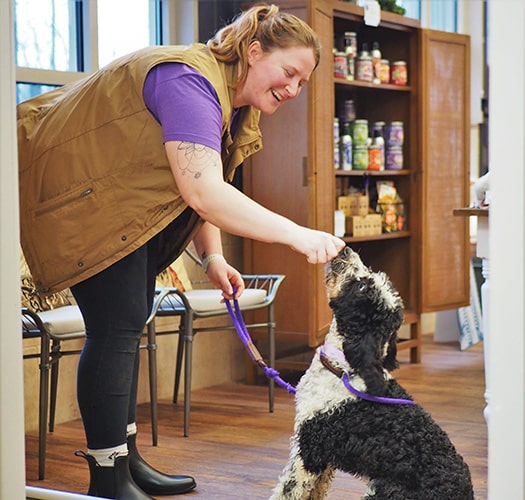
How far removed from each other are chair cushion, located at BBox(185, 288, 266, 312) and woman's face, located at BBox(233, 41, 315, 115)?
1432 mm

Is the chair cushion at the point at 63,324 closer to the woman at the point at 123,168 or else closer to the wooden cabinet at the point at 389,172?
the woman at the point at 123,168

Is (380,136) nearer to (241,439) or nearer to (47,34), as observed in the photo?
(47,34)

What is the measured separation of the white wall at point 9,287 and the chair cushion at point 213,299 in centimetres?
171

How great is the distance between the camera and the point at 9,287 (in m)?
1.75

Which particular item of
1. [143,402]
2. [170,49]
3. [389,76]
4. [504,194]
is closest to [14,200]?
[170,49]

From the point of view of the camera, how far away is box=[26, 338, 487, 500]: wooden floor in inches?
110

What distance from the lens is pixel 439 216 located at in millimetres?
4957

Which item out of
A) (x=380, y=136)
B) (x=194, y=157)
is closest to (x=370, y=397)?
(x=194, y=157)

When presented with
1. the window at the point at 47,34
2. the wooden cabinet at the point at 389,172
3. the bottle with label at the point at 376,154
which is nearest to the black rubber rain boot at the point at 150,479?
the wooden cabinet at the point at 389,172

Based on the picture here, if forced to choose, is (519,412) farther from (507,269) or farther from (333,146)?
(333,146)

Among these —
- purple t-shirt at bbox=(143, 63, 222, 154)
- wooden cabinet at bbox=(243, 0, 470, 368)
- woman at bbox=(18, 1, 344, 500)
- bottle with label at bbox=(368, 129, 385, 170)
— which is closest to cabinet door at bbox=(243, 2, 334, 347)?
wooden cabinet at bbox=(243, 0, 470, 368)

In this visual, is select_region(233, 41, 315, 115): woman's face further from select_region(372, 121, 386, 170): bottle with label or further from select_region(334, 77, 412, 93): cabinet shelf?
select_region(372, 121, 386, 170): bottle with label

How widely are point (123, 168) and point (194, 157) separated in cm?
24

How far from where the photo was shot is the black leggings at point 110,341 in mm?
2113
